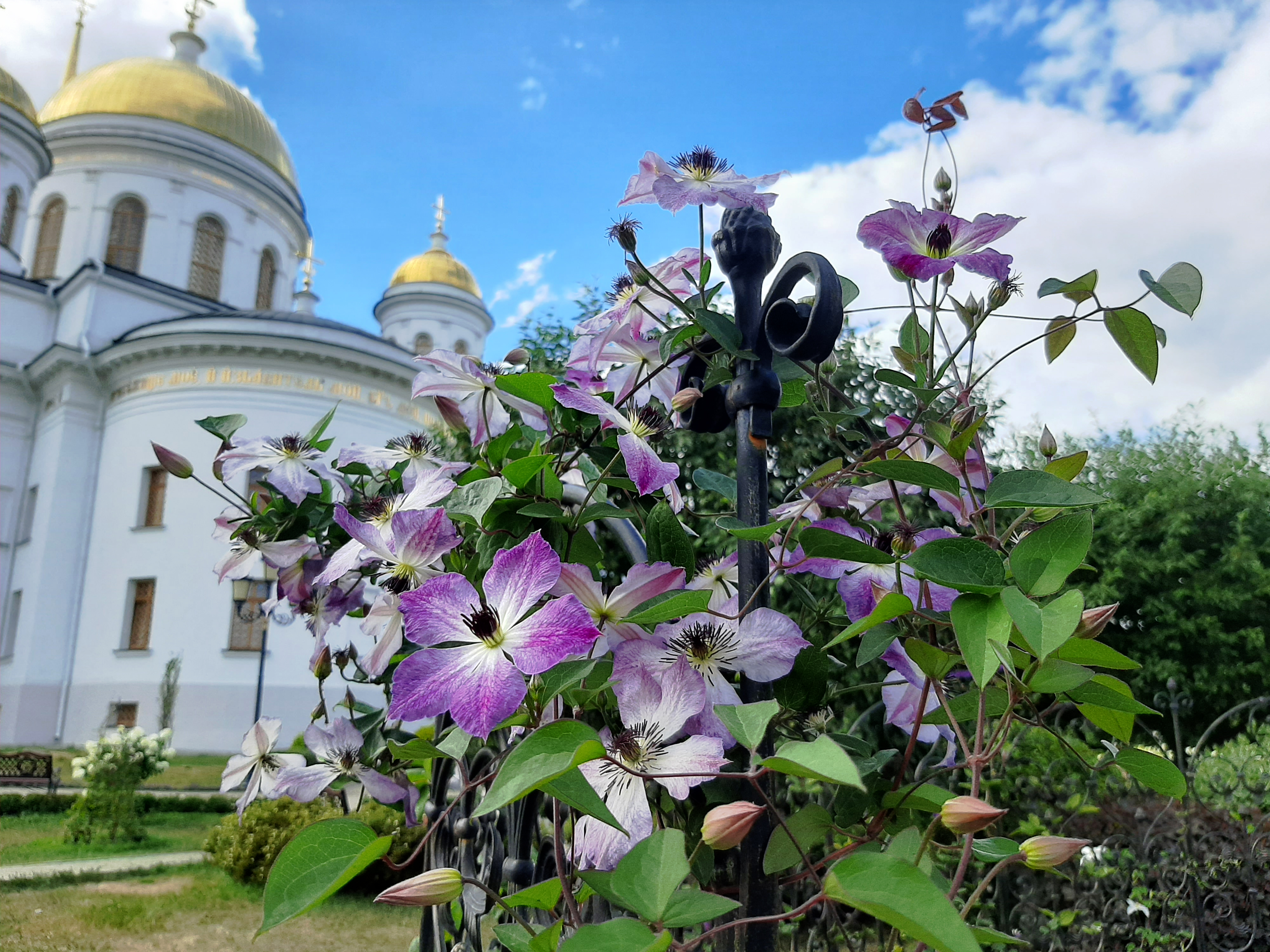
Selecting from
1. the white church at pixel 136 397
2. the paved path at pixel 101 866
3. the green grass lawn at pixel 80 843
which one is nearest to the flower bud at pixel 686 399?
the paved path at pixel 101 866

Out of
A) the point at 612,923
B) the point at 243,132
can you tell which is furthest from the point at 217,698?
the point at 612,923

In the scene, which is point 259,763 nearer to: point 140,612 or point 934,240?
point 934,240

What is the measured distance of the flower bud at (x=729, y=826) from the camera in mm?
524

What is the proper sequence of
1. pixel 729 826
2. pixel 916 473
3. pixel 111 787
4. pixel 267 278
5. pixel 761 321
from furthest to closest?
pixel 267 278 < pixel 111 787 < pixel 761 321 < pixel 916 473 < pixel 729 826

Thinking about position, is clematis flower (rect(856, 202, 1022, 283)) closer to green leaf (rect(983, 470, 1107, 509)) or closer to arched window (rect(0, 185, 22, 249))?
green leaf (rect(983, 470, 1107, 509))

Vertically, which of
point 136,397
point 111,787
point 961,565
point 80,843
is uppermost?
point 136,397

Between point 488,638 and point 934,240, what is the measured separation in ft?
1.77

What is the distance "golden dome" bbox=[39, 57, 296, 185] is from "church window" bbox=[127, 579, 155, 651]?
35.3ft

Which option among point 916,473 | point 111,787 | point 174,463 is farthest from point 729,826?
point 111,787

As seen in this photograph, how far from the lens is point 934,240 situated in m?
→ 0.79

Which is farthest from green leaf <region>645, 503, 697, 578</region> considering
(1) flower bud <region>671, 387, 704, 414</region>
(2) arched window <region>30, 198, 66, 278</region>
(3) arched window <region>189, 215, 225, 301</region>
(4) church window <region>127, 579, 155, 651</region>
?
(2) arched window <region>30, 198, 66, 278</region>

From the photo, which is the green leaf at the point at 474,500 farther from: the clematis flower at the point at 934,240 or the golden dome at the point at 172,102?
the golden dome at the point at 172,102

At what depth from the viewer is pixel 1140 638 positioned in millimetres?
13211

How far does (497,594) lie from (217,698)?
1586 centimetres
